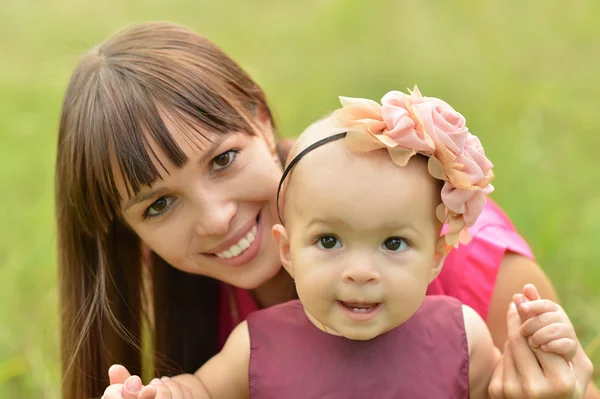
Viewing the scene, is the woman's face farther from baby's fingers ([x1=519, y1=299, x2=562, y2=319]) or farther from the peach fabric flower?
baby's fingers ([x1=519, y1=299, x2=562, y2=319])

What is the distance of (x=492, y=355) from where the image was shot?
72.5 inches

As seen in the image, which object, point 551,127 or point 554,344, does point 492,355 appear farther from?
point 551,127

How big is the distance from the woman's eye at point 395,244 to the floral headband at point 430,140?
0.30 ft

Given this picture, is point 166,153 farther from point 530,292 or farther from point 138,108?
point 530,292

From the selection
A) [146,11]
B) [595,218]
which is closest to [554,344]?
[595,218]

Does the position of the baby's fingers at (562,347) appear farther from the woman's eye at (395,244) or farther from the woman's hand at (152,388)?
→ the woman's hand at (152,388)

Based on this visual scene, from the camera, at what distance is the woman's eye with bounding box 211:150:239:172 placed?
6.77 feet

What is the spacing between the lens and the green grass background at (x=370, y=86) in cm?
328

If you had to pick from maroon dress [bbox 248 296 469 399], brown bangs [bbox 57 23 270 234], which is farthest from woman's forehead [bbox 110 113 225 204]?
maroon dress [bbox 248 296 469 399]

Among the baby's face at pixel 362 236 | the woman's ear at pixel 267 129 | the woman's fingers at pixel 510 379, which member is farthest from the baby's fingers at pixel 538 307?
the woman's ear at pixel 267 129

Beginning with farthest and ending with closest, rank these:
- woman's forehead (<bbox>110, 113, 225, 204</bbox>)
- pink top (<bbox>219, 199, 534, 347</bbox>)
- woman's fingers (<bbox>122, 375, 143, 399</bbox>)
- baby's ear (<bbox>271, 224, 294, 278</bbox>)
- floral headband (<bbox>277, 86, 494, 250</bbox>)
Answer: pink top (<bbox>219, 199, 534, 347</bbox>) < woman's forehead (<bbox>110, 113, 225, 204</bbox>) < baby's ear (<bbox>271, 224, 294, 278</bbox>) < woman's fingers (<bbox>122, 375, 143, 399</bbox>) < floral headband (<bbox>277, 86, 494, 250</bbox>)

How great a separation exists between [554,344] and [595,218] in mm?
1912

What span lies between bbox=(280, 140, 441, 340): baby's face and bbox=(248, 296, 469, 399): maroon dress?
141 mm

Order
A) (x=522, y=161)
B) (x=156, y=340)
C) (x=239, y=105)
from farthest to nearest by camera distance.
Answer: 1. (x=522, y=161)
2. (x=156, y=340)
3. (x=239, y=105)
